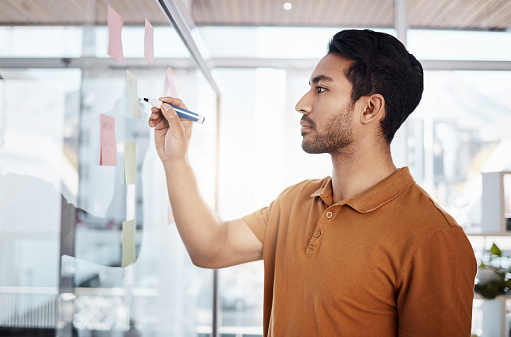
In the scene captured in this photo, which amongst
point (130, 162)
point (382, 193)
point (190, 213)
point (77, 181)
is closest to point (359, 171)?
point (382, 193)

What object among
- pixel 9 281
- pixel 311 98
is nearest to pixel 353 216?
pixel 311 98

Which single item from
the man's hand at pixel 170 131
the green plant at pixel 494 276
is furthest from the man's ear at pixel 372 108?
the green plant at pixel 494 276

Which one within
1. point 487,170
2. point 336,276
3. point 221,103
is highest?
point 221,103

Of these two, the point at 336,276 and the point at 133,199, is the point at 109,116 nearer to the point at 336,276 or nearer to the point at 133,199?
the point at 133,199

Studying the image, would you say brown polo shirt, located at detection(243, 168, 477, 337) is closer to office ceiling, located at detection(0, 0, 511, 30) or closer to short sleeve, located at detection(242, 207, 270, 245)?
short sleeve, located at detection(242, 207, 270, 245)

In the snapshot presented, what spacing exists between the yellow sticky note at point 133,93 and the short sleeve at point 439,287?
2.02ft

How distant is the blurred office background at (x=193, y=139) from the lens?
0.45 metres

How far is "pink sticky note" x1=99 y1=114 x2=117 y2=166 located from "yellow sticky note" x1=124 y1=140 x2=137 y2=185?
6 centimetres

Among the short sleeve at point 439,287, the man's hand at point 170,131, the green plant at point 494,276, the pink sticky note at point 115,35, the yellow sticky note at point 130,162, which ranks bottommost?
the green plant at point 494,276

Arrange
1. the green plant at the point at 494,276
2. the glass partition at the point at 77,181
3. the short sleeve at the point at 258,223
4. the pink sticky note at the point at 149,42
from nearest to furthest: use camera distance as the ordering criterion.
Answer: the glass partition at the point at 77,181
the pink sticky note at the point at 149,42
the short sleeve at the point at 258,223
the green plant at the point at 494,276

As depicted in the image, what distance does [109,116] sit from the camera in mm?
650

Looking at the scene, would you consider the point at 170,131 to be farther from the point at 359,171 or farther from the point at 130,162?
the point at 359,171

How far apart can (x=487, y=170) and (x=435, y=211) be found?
1.76m

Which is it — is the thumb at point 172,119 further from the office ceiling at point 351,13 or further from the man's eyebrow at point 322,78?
the office ceiling at point 351,13
